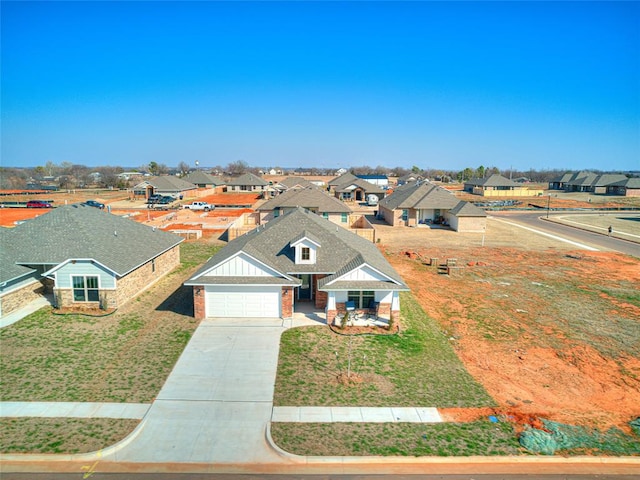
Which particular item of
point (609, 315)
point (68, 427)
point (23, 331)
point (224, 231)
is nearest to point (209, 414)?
point (68, 427)

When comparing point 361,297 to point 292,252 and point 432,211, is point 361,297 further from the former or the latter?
point 432,211

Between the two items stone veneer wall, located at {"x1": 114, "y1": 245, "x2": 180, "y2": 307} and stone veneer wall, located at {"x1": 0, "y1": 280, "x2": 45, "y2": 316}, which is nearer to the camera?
stone veneer wall, located at {"x1": 0, "y1": 280, "x2": 45, "y2": 316}

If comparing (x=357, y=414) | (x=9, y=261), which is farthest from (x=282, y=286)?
(x=9, y=261)

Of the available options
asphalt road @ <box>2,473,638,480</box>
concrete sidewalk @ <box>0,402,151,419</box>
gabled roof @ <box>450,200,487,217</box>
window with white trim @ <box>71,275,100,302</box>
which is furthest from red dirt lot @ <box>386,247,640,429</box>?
window with white trim @ <box>71,275,100,302</box>

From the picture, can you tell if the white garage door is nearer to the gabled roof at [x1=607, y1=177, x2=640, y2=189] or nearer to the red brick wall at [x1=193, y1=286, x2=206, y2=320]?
the red brick wall at [x1=193, y1=286, x2=206, y2=320]

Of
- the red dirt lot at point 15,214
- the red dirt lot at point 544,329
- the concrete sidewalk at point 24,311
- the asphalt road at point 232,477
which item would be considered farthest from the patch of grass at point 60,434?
the red dirt lot at point 15,214

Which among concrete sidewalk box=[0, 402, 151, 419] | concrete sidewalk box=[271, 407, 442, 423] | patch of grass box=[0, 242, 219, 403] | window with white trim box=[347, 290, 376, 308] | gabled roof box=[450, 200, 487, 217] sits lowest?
concrete sidewalk box=[271, 407, 442, 423]

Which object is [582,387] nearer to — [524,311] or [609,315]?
[524,311]
